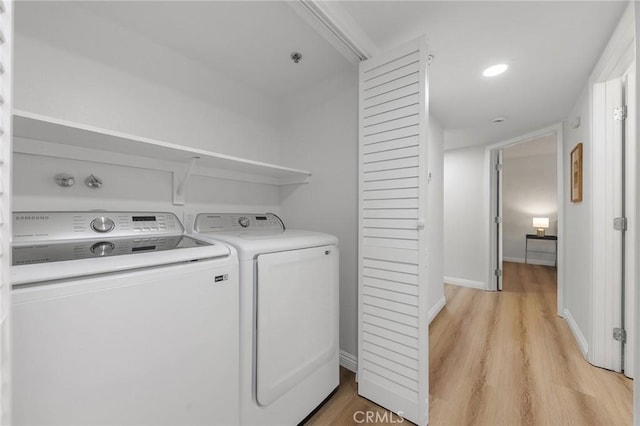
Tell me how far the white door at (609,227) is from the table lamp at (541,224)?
4197 mm

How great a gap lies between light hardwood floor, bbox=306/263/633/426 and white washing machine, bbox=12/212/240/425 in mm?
854

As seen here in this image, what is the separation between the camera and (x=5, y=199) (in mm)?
482

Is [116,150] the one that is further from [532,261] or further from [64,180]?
[532,261]

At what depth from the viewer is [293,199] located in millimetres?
2225

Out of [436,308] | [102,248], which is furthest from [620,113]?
[102,248]

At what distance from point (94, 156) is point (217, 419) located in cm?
144

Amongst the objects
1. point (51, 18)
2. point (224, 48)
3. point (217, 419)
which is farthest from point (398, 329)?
point (51, 18)

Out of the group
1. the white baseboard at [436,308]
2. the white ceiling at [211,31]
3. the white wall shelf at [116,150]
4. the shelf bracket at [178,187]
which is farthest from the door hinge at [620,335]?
the shelf bracket at [178,187]

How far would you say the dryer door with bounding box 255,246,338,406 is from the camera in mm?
1188

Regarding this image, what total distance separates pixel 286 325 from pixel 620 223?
239 cm

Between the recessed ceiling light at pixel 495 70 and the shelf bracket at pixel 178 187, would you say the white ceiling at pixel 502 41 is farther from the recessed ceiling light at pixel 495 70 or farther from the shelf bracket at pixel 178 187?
the shelf bracket at pixel 178 187

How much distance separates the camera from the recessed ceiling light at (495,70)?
1774 millimetres

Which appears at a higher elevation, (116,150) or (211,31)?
(211,31)

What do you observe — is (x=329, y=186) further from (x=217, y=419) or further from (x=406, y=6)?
(x=217, y=419)
